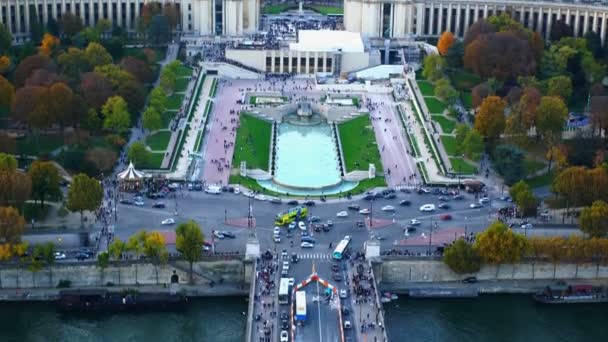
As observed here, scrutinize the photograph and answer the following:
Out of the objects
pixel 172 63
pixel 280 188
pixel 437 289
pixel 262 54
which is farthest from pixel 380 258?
pixel 262 54

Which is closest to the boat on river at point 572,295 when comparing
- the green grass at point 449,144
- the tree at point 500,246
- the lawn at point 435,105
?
the tree at point 500,246

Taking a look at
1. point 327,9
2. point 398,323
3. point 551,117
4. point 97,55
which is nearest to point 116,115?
point 97,55

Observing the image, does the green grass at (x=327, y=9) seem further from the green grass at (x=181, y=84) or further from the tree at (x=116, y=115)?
the tree at (x=116, y=115)

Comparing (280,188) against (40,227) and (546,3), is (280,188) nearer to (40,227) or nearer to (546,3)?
(40,227)

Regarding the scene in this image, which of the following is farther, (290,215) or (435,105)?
(435,105)

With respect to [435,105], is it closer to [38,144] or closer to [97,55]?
[97,55]

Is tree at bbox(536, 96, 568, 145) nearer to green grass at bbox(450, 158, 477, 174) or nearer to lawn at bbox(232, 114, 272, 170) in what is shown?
green grass at bbox(450, 158, 477, 174)
